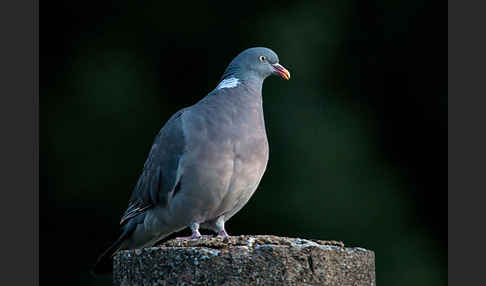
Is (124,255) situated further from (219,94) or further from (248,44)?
(248,44)

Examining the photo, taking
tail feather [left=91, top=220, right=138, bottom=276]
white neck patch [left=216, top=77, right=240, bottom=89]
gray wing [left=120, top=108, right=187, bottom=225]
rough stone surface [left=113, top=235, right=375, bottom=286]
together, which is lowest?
tail feather [left=91, top=220, right=138, bottom=276]

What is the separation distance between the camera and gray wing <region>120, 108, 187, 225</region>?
171 inches

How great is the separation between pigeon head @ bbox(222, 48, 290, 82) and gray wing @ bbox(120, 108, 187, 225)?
0.47m

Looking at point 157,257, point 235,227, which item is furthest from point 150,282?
point 235,227

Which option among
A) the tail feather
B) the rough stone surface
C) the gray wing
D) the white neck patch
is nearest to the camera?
the rough stone surface

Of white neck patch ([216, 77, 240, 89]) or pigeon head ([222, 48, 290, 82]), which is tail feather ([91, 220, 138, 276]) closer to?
Result: white neck patch ([216, 77, 240, 89])

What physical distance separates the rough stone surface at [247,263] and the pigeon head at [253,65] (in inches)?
63.0

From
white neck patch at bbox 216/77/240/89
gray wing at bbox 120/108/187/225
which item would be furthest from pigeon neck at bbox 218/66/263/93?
gray wing at bbox 120/108/187/225

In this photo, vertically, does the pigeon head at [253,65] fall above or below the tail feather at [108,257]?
above

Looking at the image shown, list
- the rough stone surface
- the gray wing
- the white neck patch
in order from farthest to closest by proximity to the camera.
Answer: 1. the white neck patch
2. the gray wing
3. the rough stone surface

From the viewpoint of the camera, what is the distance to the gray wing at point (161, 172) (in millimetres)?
4355

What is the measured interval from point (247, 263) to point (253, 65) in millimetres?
1848

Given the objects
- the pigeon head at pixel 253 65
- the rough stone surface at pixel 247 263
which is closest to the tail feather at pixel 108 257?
the pigeon head at pixel 253 65

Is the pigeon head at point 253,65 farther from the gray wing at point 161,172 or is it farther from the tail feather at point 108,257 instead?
the tail feather at point 108,257
